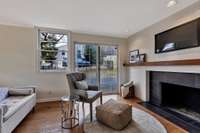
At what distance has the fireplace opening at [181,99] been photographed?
124 inches

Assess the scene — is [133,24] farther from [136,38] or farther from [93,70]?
[93,70]

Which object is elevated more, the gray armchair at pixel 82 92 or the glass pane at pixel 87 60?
the glass pane at pixel 87 60

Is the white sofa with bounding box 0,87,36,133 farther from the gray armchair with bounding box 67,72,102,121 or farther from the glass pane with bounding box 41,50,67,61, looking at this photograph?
the glass pane with bounding box 41,50,67,61

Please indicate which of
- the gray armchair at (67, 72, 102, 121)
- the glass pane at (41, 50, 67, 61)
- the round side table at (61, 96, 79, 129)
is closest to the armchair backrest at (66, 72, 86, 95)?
the gray armchair at (67, 72, 102, 121)

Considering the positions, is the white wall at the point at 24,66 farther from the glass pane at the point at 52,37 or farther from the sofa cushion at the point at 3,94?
the sofa cushion at the point at 3,94

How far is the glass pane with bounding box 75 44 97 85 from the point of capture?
16.4 ft

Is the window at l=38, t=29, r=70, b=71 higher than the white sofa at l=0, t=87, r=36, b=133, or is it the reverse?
the window at l=38, t=29, r=70, b=71

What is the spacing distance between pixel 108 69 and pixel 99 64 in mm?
436

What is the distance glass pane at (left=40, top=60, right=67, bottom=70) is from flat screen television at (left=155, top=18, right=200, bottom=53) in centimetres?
290

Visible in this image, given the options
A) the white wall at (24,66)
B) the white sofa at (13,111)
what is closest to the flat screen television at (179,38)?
the white wall at (24,66)

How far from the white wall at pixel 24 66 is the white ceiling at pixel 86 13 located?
1.23 ft

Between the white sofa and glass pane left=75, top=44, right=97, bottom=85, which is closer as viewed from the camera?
the white sofa

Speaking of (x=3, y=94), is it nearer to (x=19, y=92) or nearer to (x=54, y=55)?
(x=19, y=92)

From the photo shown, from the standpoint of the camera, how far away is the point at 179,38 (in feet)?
10.1
